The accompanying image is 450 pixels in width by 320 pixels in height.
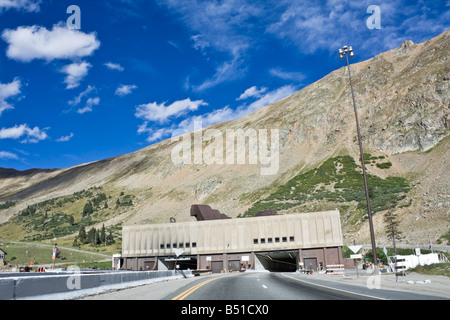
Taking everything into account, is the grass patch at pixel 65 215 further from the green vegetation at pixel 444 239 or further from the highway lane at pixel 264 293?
the highway lane at pixel 264 293

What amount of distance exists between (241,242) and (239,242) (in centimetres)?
38

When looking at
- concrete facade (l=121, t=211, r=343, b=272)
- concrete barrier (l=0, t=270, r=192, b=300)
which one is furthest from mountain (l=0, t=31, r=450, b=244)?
concrete barrier (l=0, t=270, r=192, b=300)

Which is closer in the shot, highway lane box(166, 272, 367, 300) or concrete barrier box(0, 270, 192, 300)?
concrete barrier box(0, 270, 192, 300)

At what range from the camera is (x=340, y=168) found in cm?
9869

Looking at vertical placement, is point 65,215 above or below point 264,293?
above

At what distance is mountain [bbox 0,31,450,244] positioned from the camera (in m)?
72.8

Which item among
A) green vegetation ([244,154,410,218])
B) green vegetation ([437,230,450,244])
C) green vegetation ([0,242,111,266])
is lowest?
green vegetation ([0,242,111,266])

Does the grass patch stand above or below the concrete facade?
above

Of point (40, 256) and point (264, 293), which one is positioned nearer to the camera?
point (264, 293)

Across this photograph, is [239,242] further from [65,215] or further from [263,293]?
[65,215]

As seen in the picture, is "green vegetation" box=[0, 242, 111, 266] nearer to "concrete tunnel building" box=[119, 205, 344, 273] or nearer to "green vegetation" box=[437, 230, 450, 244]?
"concrete tunnel building" box=[119, 205, 344, 273]

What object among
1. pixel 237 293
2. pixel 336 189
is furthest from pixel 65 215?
pixel 237 293

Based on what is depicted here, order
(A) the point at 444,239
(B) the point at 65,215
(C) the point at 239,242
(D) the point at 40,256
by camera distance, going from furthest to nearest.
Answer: (B) the point at 65,215 → (D) the point at 40,256 → (C) the point at 239,242 → (A) the point at 444,239

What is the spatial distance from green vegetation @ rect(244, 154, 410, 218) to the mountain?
29 centimetres
